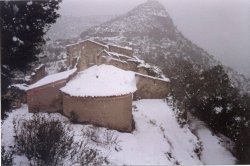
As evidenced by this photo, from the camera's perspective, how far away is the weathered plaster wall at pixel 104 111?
44.1ft

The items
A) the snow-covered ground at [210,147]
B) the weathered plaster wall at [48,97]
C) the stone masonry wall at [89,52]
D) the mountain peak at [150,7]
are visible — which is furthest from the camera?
the mountain peak at [150,7]

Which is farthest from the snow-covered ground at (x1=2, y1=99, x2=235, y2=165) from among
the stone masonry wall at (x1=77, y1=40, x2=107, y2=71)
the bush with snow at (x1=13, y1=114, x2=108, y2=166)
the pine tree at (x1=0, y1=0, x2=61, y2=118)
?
the stone masonry wall at (x1=77, y1=40, x2=107, y2=71)

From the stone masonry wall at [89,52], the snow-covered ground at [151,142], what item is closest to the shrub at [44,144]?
the snow-covered ground at [151,142]

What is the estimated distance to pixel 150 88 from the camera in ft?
69.5

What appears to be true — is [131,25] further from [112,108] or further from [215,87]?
[112,108]

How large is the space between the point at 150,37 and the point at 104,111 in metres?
24.9

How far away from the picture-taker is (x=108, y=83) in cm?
1426

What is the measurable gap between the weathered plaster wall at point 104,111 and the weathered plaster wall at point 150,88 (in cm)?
692

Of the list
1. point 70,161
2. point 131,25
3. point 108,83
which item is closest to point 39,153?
point 70,161

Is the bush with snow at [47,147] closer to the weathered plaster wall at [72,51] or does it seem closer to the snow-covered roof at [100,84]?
the snow-covered roof at [100,84]

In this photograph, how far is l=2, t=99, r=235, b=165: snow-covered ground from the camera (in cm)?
1145

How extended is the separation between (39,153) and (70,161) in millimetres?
846

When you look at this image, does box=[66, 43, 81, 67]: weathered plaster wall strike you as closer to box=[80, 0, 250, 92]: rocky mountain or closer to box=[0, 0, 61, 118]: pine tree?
box=[80, 0, 250, 92]: rocky mountain

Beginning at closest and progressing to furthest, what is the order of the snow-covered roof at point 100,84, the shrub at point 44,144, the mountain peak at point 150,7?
the shrub at point 44,144
the snow-covered roof at point 100,84
the mountain peak at point 150,7
